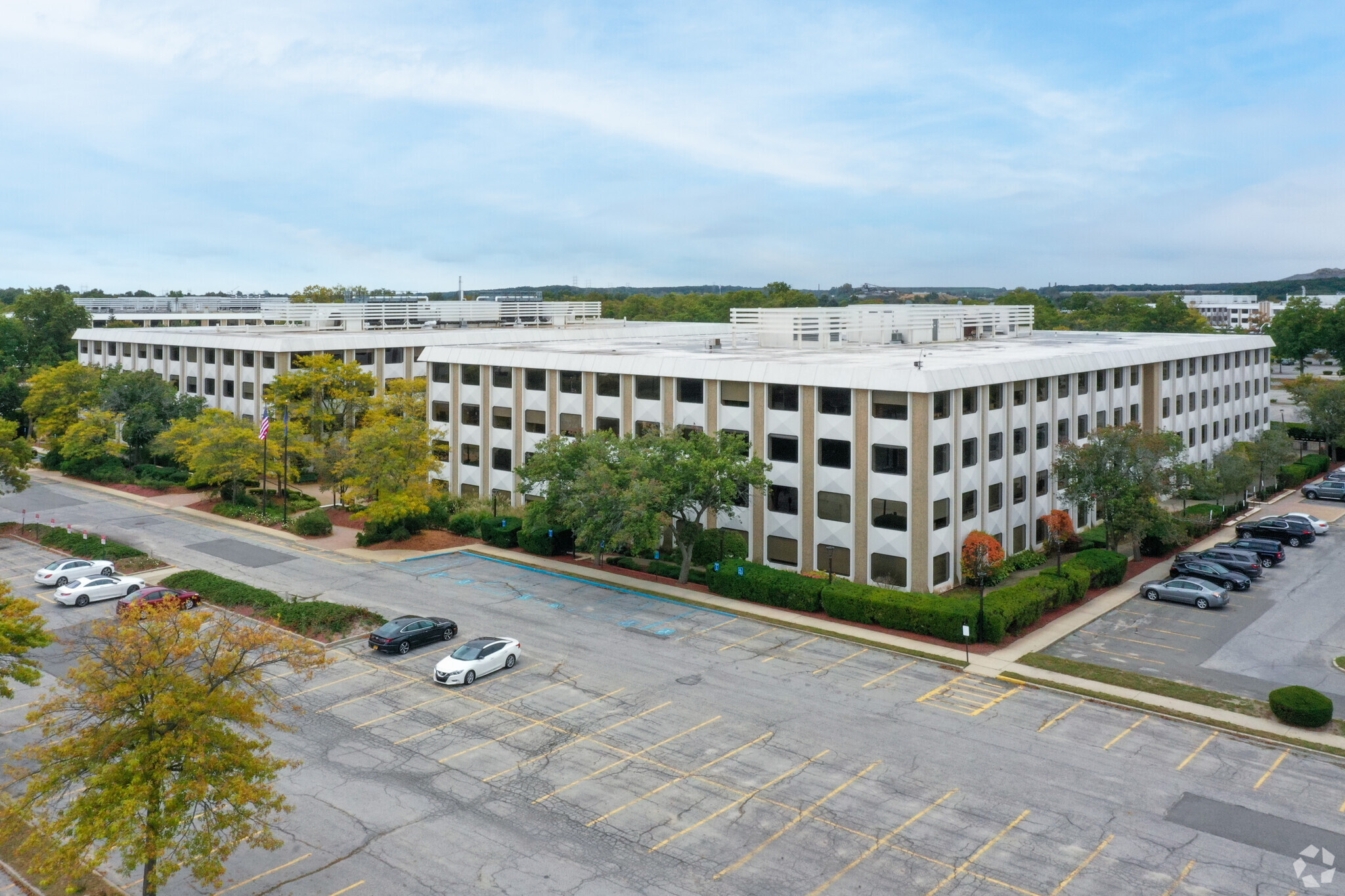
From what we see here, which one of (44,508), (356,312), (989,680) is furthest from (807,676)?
(356,312)

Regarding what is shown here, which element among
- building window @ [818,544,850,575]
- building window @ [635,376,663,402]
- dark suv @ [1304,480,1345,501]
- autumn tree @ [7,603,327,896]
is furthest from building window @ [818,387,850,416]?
dark suv @ [1304,480,1345,501]

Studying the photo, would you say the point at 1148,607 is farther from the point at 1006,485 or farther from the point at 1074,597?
the point at 1006,485

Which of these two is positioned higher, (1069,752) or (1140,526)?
(1140,526)

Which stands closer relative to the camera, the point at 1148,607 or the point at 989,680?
the point at 989,680

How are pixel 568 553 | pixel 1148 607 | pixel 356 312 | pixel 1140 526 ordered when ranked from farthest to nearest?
pixel 356 312
pixel 568 553
pixel 1140 526
pixel 1148 607

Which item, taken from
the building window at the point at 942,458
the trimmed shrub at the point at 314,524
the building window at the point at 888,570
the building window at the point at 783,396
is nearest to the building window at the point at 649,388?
the building window at the point at 783,396

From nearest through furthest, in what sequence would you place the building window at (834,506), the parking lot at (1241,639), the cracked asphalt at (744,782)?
1. the cracked asphalt at (744,782)
2. the parking lot at (1241,639)
3. the building window at (834,506)

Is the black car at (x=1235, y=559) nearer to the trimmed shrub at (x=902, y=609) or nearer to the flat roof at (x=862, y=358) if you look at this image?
the flat roof at (x=862, y=358)

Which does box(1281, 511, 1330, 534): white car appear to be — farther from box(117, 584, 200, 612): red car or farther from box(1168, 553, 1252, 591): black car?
box(117, 584, 200, 612): red car
